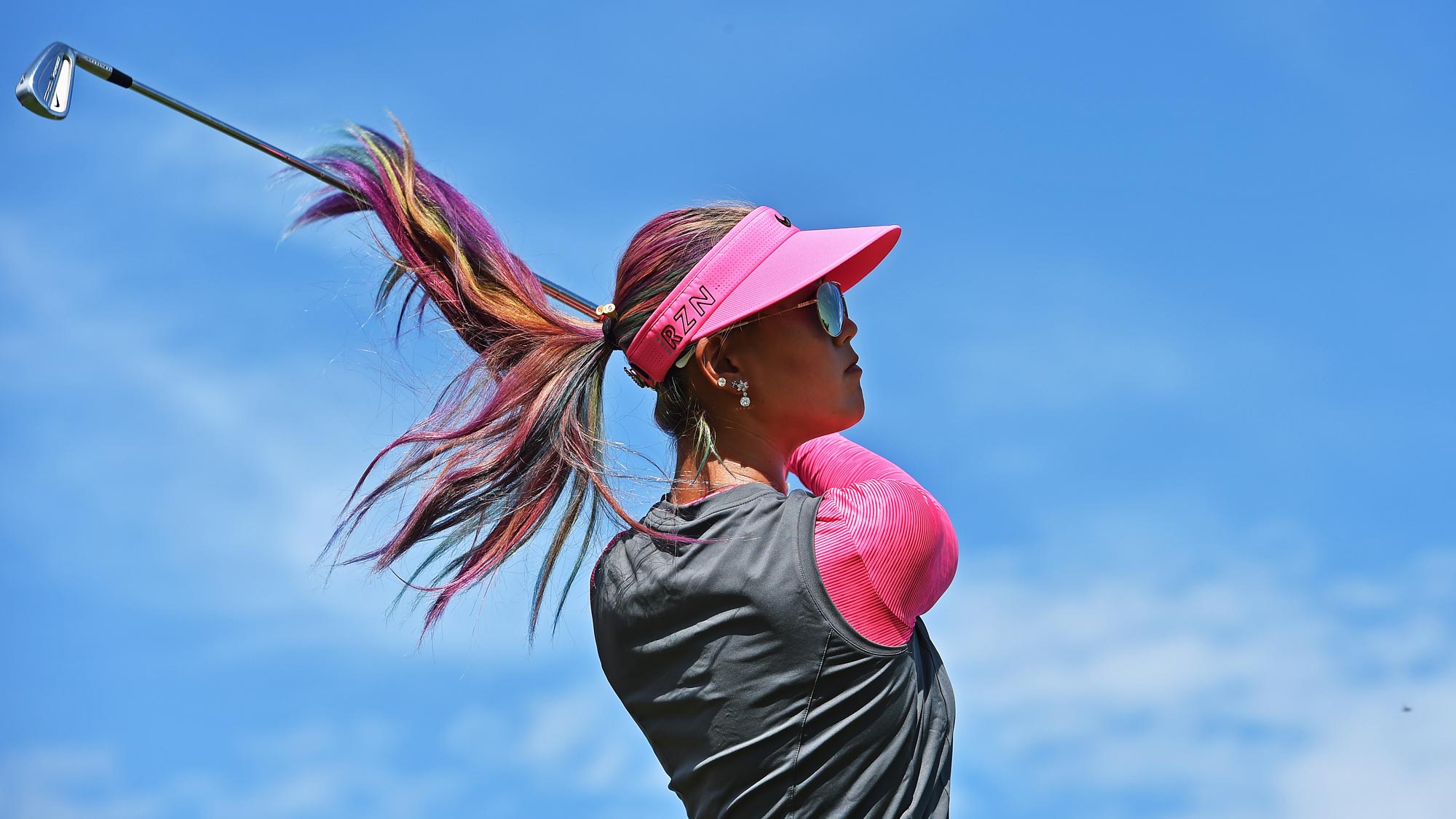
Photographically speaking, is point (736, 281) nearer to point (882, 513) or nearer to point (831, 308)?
point (831, 308)

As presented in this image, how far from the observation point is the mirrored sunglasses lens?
12.0 ft

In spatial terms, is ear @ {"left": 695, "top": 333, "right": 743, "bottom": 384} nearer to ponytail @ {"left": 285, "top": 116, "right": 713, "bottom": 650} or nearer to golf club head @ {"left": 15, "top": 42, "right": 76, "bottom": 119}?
ponytail @ {"left": 285, "top": 116, "right": 713, "bottom": 650}

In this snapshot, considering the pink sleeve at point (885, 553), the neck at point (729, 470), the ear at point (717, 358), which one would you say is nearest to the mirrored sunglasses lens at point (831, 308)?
the ear at point (717, 358)

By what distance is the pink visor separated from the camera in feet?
11.8

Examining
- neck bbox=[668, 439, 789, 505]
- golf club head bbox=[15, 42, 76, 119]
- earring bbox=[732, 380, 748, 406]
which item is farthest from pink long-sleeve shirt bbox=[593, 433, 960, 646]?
Answer: golf club head bbox=[15, 42, 76, 119]

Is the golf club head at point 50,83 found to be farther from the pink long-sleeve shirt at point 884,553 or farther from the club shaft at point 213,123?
the pink long-sleeve shirt at point 884,553

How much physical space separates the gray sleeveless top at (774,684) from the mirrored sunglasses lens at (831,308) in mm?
525

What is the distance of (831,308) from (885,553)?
0.80 metres

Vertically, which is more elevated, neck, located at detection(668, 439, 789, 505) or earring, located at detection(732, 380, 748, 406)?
earring, located at detection(732, 380, 748, 406)

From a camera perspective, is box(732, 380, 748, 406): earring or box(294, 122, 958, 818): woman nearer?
box(294, 122, 958, 818): woman

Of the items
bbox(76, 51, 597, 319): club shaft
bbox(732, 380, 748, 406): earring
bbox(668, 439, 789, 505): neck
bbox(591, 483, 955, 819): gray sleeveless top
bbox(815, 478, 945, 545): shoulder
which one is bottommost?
bbox(591, 483, 955, 819): gray sleeveless top

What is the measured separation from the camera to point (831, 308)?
3.70 m

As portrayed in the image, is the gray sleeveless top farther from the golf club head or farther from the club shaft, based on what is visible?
the golf club head

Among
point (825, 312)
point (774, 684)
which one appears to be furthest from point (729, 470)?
point (774, 684)
